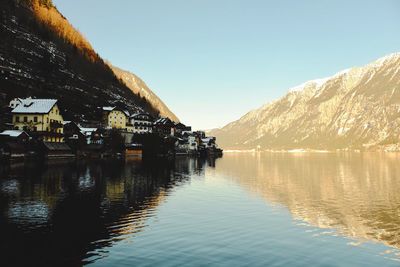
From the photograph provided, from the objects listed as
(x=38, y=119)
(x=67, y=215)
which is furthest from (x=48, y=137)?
(x=67, y=215)

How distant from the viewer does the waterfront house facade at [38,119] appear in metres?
149

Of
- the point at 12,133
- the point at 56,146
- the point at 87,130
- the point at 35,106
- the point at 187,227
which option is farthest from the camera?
the point at 87,130

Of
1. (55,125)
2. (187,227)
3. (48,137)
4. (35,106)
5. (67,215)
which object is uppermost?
(35,106)

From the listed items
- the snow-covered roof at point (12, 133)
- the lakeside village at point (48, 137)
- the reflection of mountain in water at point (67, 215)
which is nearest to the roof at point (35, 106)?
the lakeside village at point (48, 137)

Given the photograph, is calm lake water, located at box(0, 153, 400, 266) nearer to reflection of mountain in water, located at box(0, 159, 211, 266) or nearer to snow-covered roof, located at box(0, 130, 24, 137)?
reflection of mountain in water, located at box(0, 159, 211, 266)

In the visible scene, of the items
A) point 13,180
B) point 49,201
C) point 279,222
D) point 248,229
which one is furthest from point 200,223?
point 13,180

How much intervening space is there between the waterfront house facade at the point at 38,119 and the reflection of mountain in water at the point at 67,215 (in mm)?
77329

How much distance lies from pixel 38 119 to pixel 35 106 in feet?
23.3

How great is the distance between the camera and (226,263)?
2916 centimetres

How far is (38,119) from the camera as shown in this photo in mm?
150875

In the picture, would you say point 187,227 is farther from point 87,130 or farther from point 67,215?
point 87,130

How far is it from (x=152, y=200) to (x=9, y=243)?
94.6 ft

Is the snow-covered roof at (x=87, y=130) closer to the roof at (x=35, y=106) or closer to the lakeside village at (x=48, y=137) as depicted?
the lakeside village at (x=48, y=137)

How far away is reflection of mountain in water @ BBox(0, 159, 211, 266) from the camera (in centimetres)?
3053
